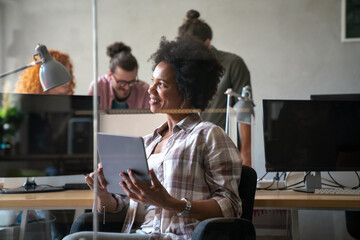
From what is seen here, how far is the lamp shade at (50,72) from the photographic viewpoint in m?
1.84

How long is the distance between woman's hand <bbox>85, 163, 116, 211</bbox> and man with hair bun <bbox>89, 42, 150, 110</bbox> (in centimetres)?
23

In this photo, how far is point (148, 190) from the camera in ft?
5.29

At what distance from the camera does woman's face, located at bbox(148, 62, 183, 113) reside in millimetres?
1725

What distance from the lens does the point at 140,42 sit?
1.77m

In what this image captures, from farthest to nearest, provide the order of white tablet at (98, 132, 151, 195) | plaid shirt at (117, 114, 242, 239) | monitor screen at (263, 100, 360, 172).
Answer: monitor screen at (263, 100, 360, 172), plaid shirt at (117, 114, 242, 239), white tablet at (98, 132, 151, 195)

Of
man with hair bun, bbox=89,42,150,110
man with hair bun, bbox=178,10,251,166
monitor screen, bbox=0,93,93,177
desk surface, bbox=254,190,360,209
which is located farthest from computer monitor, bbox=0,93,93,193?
desk surface, bbox=254,190,360,209

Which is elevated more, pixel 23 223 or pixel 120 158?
pixel 120 158

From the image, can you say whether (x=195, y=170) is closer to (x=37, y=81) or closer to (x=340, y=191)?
(x=340, y=191)

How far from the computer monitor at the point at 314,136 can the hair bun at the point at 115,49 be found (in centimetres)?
53

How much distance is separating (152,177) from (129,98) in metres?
0.31

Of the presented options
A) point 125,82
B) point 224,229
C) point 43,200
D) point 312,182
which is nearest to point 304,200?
point 312,182

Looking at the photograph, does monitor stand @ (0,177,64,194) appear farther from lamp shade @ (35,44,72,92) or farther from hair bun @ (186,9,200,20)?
hair bun @ (186,9,200,20)

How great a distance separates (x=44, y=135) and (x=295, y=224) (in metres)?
0.96

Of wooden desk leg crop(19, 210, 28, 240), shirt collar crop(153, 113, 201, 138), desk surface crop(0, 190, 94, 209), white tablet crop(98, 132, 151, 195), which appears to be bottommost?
wooden desk leg crop(19, 210, 28, 240)
